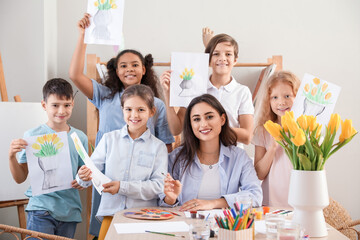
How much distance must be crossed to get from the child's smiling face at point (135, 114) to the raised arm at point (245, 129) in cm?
52

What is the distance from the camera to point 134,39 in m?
3.54

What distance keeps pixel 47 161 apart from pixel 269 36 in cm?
212

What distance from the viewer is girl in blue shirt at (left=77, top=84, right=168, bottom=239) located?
6.71 ft

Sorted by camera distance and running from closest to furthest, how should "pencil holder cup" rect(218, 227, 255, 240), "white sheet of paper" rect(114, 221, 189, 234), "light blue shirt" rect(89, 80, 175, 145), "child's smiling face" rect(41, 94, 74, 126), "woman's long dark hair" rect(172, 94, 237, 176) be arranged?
1. "pencil holder cup" rect(218, 227, 255, 240)
2. "white sheet of paper" rect(114, 221, 189, 234)
3. "woman's long dark hair" rect(172, 94, 237, 176)
4. "child's smiling face" rect(41, 94, 74, 126)
5. "light blue shirt" rect(89, 80, 175, 145)

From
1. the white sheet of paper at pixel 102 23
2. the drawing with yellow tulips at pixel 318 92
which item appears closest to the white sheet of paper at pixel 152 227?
the drawing with yellow tulips at pixel 318 92

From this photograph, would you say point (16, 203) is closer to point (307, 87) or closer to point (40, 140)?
point (40, 140)

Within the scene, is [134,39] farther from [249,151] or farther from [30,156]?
[30,156]

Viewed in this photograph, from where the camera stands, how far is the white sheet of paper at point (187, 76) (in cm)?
234

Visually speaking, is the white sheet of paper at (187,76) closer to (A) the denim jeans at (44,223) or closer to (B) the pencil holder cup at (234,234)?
(A) the denim jeans at (44,223)

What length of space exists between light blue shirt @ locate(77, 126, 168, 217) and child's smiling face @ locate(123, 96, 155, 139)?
0.12ft

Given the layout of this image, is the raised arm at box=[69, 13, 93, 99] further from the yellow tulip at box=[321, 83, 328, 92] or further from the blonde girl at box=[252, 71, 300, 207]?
the yellow tulip at box=[321, 83, 328, 92]

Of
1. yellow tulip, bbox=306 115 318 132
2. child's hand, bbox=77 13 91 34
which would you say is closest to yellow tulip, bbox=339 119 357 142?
yellow tulip, bbox=306 115 318 132

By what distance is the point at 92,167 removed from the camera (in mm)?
1933

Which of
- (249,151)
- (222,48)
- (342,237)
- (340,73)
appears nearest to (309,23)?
(340,73)
